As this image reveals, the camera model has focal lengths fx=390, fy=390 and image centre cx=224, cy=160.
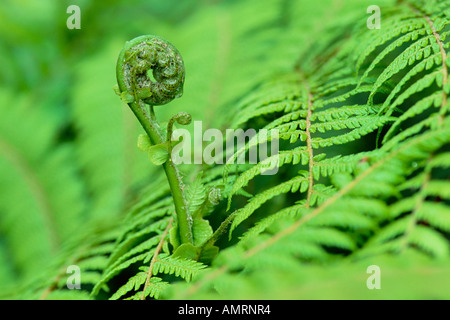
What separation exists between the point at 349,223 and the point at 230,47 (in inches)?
66.0

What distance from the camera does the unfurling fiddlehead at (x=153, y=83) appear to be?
0.82 meters

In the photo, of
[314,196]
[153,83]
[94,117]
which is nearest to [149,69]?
[153,83]

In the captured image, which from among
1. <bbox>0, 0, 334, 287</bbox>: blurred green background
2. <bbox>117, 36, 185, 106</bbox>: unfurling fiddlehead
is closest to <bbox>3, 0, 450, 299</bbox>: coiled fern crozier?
<bbox>117, 36, 185, 106</bbox>: unfurling fiddlehead

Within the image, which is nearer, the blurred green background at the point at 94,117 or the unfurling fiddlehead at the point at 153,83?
the unfurling fiddlehead at the point at 153,83

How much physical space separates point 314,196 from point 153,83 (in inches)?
16.4

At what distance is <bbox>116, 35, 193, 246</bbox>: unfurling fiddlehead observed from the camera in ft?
2.70

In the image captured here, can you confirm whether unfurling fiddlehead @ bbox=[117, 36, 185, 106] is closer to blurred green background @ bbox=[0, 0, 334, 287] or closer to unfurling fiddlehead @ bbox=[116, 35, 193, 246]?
unfurling fiddlehead @ bbox=[116, 35, 193, 246]

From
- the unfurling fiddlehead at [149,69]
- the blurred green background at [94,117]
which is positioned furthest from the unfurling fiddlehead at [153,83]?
the blurred green background at [94,117]

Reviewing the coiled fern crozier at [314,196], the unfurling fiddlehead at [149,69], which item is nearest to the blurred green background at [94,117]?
the coiled fern crozier at [314,196]

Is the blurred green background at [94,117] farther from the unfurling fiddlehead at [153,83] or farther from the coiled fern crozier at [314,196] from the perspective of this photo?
the unfurling fiddlehead at [153,83]

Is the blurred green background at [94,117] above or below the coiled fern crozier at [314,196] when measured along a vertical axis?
above

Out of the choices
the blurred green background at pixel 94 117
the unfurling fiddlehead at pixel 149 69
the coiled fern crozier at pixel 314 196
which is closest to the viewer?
the coiled fern crozier at pixel 314 196

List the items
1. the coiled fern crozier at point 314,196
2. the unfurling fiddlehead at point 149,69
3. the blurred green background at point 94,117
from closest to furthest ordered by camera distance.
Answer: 1. the coiled fern crozier at point 314,196
2. the unfurling fiddlehead at point 149,69
3. the blurred green background at point 94,117
